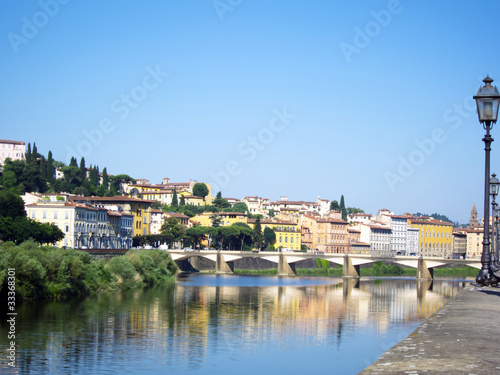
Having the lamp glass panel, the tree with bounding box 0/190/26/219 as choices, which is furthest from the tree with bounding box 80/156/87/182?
the lamp glass panel

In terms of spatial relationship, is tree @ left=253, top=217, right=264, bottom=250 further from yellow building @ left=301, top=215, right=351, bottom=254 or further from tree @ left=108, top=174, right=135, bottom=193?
tree @ left=108, top=174, right=135, bottom=193

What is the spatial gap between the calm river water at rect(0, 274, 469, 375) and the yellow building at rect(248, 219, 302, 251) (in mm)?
55550

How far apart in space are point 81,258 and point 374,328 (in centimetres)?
1574

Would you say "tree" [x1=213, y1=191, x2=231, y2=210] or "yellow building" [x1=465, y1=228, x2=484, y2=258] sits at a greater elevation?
"tree" [x1=213, y1=191, x2=231, y2=210]

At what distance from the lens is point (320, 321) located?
27.4 m

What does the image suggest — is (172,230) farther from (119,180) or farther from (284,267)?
(119,180)

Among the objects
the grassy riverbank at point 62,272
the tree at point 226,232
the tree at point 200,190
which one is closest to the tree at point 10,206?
the grassy riverbank at point 62,272

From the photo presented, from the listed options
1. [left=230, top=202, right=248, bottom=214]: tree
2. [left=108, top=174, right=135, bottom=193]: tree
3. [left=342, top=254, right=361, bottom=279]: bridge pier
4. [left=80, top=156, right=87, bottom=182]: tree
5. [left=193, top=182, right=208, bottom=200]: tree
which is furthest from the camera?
[left=193, top=182, right=208, bottom=200]: tree

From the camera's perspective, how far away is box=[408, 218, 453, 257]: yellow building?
371 ft

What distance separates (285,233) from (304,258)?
98.6 ft

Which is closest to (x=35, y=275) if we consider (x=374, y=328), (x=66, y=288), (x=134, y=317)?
(x=66, y=288)

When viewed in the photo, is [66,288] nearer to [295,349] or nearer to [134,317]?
[134,317]

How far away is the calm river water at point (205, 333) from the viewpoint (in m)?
17.0

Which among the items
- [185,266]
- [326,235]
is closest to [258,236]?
[326,235]
